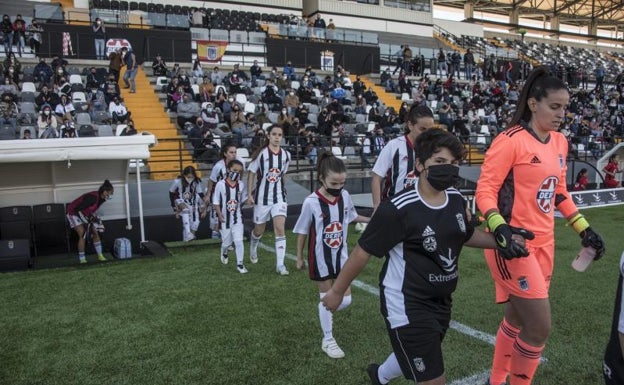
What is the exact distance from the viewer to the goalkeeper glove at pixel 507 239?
2.62 metres

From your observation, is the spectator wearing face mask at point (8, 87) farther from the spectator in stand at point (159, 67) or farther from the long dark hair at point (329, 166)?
the long dark hair at point (329, 166)

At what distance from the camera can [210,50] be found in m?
23.8

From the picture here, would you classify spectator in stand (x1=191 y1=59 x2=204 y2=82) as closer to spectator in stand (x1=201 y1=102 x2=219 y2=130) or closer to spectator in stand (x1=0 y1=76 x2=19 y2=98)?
spectator in stand (x1=201 y1=102 x2=219 y2=130)

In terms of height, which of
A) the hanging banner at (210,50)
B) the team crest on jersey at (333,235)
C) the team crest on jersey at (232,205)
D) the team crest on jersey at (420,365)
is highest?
the hanging banner at (210,50)

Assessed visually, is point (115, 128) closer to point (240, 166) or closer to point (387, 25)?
point (240, 166)

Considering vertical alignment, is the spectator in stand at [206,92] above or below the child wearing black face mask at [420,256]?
above

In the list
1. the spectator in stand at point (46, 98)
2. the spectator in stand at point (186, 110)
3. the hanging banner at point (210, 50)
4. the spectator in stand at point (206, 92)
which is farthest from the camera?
the hanging banner at point (210, 50)

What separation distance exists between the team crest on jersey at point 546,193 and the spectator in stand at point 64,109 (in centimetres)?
1454

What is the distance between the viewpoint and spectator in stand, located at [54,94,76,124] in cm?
1492

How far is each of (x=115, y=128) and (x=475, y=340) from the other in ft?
42.5

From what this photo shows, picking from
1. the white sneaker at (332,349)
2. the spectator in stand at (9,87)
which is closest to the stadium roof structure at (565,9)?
the spectator in stand at (9,87)

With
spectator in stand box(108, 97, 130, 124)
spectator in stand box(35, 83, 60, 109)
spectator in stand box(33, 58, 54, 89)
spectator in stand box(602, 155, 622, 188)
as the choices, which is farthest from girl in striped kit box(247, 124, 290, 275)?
spectator in stand box(33, 58, 54, 89)

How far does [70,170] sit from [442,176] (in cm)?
920

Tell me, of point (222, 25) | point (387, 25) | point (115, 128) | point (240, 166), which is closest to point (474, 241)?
point (240, 166)
